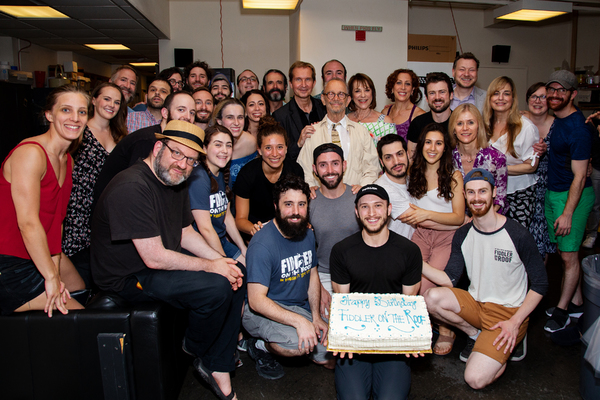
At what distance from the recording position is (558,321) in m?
3.22

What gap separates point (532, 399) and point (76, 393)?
8.47ft

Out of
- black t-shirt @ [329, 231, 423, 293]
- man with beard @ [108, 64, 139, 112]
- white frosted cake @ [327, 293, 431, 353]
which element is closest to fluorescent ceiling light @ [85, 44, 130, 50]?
man with beard @ [108, 64, 139, 112]

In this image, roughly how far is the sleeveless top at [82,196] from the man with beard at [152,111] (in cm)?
63

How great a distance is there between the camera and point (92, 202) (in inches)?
118

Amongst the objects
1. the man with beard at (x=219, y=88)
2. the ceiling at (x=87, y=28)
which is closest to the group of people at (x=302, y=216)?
the man with beard at (x=219, y=88)

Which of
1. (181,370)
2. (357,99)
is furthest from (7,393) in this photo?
(357,99)

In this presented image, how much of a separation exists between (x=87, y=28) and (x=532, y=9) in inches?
287

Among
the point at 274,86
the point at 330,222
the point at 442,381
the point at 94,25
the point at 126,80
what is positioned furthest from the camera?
the point at 94,25

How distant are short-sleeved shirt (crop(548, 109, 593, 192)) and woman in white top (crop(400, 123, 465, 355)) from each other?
932 mm

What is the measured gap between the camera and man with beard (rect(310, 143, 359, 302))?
2.89 meters

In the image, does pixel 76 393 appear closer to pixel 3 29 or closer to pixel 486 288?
pixel 486 288

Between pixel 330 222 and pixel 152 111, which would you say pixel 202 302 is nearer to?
pixel 330 222

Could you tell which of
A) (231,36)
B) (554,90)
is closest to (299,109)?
(554,90)

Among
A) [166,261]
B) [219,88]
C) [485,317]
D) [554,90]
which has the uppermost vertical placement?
[219,88]
